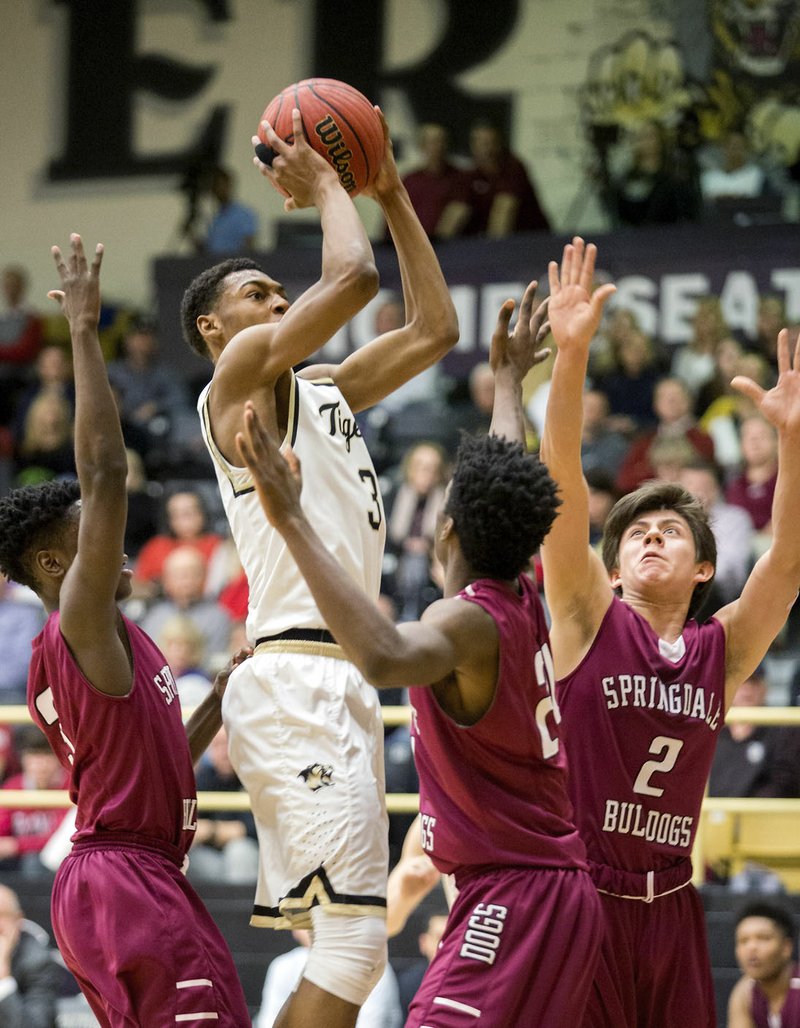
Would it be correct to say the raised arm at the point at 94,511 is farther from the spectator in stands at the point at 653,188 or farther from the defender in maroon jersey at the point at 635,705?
the spectator in stands at the point at 653,188

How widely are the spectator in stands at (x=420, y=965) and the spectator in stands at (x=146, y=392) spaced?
6.63 meters

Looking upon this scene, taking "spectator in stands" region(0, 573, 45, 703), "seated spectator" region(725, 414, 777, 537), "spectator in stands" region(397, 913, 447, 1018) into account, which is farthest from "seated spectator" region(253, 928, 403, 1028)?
"seated spectator" region(725, 414, 777, 537)

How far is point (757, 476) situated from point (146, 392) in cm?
574

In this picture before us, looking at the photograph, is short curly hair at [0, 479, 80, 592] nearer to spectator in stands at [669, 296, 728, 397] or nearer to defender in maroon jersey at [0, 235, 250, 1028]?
defender in maroon jersey at [0, 235, 250, 1028]

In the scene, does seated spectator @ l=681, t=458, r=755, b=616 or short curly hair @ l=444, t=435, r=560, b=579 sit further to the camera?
seated spectator @ l=681, t=458, r=755, b=616

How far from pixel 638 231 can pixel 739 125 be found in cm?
219

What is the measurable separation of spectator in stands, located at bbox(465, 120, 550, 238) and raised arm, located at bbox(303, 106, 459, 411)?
28.4ft

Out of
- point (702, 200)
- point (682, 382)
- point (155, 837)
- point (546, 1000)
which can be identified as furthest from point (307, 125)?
point (702, 200)

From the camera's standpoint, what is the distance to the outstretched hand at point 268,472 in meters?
3.72

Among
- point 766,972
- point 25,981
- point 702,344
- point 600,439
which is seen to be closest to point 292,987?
point 25,981

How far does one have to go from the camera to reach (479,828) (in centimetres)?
394

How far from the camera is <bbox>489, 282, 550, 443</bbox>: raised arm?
179 inches

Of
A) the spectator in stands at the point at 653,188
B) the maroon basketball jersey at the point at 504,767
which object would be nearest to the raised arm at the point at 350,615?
the maroon basketball jersey at the point at 504,767

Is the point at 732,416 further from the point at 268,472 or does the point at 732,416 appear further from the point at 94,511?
the point at 268,472
